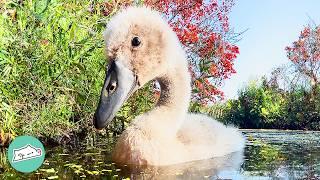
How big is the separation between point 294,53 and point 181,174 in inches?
525

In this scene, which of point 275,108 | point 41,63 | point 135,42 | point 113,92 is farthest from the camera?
point 275,108

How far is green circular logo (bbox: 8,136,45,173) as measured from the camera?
376 cm

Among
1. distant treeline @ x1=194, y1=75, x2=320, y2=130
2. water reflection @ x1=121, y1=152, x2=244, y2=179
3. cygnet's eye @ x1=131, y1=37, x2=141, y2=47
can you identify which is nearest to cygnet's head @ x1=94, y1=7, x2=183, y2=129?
cygnet's eye @ x1=131, y1=37, x2=141, y2=47

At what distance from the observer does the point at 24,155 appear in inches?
153

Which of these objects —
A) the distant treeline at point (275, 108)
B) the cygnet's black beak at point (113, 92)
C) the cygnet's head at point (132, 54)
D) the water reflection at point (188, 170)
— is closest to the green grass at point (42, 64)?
the cygnet's head at point (132, 54)

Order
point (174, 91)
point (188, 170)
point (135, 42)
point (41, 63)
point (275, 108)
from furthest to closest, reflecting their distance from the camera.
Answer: point (275, 108) < point (174, 91) < point (41, 63) < point (135, 42) < point (188, 170)

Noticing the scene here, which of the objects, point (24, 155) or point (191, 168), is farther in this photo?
point (191, 168)

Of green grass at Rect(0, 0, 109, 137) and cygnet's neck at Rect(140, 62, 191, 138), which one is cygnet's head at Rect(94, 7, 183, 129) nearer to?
cygnet's neck at Rect(140, 62, 191, 138)

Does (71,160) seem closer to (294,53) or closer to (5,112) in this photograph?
(5,112)

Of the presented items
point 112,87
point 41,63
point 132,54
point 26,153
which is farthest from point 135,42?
point 26,153

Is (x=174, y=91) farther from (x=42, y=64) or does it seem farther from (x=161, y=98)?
(x=42, y=64)

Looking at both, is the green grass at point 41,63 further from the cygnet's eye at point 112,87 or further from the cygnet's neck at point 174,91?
the cygnet's eye at point 112,87

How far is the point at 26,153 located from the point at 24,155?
57 mm

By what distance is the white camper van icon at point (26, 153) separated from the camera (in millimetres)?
3776
